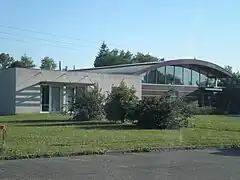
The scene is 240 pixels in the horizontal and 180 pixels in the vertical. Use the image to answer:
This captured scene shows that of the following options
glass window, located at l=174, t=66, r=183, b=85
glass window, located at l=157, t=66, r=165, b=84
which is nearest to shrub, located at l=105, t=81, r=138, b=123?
glass window, located at l=157, t=66, r=165, b=84

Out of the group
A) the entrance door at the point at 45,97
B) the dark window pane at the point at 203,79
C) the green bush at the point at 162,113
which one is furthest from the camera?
the dark window pane at the point at 203,79

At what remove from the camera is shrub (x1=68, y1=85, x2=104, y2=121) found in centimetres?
3300

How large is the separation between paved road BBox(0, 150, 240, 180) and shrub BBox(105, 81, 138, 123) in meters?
15.4

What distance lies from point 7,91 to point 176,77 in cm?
2688

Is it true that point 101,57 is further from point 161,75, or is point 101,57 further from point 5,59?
point 161,75

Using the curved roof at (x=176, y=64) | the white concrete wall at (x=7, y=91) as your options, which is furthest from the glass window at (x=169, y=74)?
the white concrete wall at (x=7, y=91)

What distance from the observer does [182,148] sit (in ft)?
55.3

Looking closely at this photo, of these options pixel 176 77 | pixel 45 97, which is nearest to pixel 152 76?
pixel 176 77

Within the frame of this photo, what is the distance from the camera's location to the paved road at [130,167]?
10688mm

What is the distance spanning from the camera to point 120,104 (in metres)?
30.8

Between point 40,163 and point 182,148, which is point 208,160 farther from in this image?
point 40,163

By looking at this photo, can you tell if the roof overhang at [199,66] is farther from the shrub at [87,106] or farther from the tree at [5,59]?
the tree at [5,59]

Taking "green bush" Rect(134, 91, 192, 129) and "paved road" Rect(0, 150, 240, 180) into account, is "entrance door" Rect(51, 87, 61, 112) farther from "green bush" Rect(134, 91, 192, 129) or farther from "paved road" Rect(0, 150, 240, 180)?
"paved road" Rect(0, 150, 240, 180)

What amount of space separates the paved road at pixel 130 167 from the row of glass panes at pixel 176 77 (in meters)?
45.8
